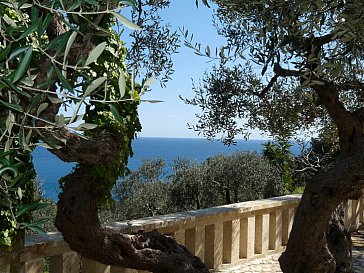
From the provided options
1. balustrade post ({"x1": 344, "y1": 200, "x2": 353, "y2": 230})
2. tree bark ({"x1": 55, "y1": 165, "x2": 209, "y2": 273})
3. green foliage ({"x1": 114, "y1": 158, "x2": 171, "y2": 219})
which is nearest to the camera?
tree bark ({"x1": 55, "y1": 165, "x2": 209, "y2": 273})

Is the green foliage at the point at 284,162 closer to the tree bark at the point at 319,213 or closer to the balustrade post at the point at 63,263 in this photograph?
the tree bark at the point at 319,213

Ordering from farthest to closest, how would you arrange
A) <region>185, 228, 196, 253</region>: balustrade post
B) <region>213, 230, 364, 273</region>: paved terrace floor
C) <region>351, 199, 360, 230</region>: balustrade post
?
1. <region>351, 199, 360, 230</region>: balustrade post
2. <region>213, 230, 364, 273</region>: paved terrace floor
3. <region>185, 228, 196, 253</region>: balustrade post

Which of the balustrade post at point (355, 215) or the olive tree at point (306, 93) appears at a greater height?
the olive tree at point (306, 93)

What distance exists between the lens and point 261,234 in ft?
25.8

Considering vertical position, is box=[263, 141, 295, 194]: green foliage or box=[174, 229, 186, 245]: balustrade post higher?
box=[263, 141, 295, 194]: green foliage

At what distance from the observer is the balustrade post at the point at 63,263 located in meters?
4.83

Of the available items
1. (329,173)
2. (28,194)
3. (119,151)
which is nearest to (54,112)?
(119,151)

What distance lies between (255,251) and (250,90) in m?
2.26

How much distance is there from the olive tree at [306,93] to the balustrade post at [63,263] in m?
2.00

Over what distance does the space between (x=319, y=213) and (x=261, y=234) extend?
286 centimetres

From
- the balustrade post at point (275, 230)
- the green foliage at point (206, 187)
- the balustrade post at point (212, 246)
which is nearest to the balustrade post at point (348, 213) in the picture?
the balustrade post at point (275, 230)

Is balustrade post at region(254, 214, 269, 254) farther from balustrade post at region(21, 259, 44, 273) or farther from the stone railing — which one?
balustrade post at region(21, 259, 44, 273)

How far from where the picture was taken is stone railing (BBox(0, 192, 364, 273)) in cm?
470

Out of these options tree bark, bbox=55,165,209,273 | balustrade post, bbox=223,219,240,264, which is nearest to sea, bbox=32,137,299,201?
tree bark, bbox=55,165,209,273
